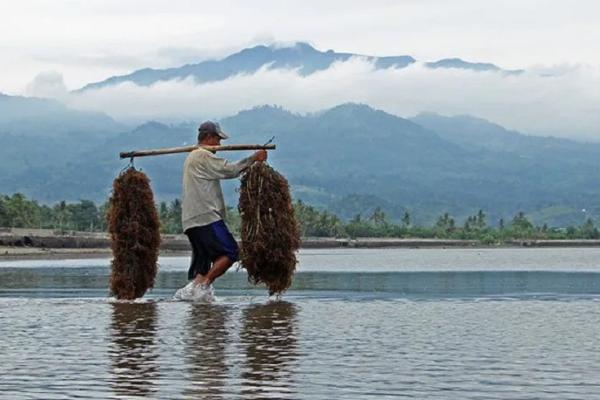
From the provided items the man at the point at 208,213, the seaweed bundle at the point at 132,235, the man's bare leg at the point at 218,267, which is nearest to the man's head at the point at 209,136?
the man at the point at 208,213

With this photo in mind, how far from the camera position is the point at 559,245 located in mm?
172875

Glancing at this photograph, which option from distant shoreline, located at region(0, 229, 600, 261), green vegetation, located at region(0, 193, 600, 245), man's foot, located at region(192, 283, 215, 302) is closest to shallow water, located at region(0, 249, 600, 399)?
man's foot, located at region(192, 283, 215, 302)

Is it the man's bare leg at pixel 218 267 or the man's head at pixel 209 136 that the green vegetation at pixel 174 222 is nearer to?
the man's head at pixel 209 136

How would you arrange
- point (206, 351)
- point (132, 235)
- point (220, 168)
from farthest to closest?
1. point (132, 235)
2. point (220, 168)
3. point (206, 351)

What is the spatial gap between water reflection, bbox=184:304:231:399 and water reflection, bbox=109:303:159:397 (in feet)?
1.00

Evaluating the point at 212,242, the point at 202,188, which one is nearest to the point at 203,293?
the point at 212,242

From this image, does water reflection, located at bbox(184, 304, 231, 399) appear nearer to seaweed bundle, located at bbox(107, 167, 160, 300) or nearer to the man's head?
seaweed bundle, located at bbox(107, 167, 160, 300)

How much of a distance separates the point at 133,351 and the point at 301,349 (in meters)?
1.47

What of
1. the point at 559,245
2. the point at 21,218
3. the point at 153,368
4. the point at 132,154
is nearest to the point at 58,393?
the point at 153,368

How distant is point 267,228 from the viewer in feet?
59.3

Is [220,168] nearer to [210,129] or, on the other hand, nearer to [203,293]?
[210,129]

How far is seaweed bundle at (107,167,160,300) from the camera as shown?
18.7 metres

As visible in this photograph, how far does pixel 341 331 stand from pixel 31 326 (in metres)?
3.38

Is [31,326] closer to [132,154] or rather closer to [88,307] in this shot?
[88,307]
